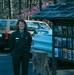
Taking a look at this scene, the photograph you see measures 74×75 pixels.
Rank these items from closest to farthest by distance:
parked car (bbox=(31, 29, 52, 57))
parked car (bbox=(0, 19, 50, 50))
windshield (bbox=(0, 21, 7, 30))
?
parked car (bbox=(31, 29, 52, 57))
parked car (bbox=(0, 19, 50, 50))
windshield (bbox=(0, 21, 7, 30))

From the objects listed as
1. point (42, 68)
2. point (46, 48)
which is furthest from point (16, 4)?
point (42, 68)

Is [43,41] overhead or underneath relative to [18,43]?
underneath

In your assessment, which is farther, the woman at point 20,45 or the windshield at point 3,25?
the windshield at point 3,25

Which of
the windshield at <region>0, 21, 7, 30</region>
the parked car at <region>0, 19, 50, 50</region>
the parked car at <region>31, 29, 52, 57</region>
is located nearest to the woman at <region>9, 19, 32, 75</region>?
the parked car at <region>31, 29, 52, 57</region>

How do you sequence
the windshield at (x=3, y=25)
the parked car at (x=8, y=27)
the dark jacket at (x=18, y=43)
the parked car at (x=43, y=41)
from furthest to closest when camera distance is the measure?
the windshield at (x=3, y=25), the parked car at (x=8, y=27), the parked car at (x=43, y=41), the dark jacket at (x=18, y=43)

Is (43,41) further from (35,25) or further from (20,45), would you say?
(35,25)

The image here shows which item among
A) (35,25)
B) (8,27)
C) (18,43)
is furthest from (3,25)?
(18,43)

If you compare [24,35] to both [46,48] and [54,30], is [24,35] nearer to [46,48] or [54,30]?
[54,30]

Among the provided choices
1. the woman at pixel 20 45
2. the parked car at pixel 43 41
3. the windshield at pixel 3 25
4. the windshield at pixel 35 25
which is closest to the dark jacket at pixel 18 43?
the woman at pixel 20 45

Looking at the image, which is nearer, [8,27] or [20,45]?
[20,45]

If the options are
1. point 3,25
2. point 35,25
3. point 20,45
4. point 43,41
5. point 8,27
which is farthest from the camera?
point 3,25

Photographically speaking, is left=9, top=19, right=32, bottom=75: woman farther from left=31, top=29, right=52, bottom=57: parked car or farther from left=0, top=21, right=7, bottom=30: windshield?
left=0, top=21, right=7, bottom=30: windshield

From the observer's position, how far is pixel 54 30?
9867mm

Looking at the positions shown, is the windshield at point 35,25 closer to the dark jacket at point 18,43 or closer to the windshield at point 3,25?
the windshield at point 3,25
